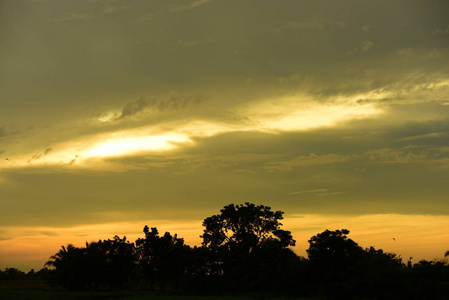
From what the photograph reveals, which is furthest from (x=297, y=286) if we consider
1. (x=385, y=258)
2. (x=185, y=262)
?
(x=185, y=262)

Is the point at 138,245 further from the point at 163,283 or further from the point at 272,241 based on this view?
the point at 272,241

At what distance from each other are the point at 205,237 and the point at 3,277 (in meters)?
75.4

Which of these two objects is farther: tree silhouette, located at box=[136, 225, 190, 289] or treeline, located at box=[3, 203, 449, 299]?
tree silhouette, located at box=[136, 225, 190, 289]

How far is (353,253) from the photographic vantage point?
55.2 metres

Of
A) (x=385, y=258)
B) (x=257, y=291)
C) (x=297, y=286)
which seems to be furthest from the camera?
(x=257, y=291)

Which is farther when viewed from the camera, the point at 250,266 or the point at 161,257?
the point at 161,257

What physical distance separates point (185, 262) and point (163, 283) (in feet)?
31.0

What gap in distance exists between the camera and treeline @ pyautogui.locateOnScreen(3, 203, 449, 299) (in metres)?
50.1

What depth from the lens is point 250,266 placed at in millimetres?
66562

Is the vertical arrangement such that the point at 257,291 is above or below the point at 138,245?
below

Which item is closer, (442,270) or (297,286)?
(442,270)

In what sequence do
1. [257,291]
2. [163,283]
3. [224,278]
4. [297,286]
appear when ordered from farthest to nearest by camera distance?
[163,283] < [224,278] < [257,291] < [297,286]

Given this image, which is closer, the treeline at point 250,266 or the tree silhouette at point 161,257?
the treeline at point 250,266

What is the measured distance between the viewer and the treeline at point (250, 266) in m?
50.1
